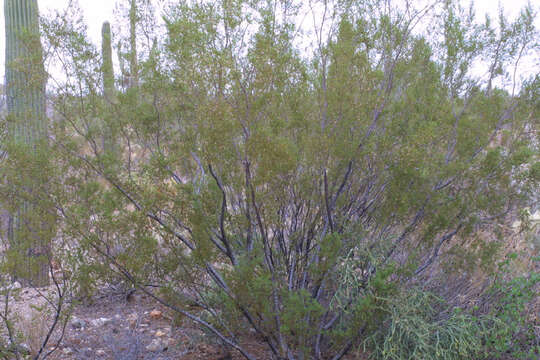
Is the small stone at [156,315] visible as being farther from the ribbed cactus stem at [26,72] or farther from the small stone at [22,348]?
the ribbed cactus stem at [26,72]

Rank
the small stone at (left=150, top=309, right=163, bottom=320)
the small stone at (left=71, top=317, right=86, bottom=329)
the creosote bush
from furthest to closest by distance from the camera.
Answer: the small stone at (left=150, top=309, right=163, bottom=320), the small stone at (left=71, top=317, right=86, bottom=329), the creosote bush

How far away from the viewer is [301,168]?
12.1 ft

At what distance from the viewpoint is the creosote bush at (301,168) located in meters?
3.29

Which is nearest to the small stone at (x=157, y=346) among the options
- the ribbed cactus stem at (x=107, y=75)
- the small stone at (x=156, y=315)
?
the small stone at (x=156, y=315)

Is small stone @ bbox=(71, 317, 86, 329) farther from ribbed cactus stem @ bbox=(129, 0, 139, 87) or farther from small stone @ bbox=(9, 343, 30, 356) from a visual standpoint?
ribbed cactus stem @ bbox=(129, 0, 139, 87)

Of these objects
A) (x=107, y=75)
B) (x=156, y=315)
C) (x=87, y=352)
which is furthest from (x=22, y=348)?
(x=107, y=75)

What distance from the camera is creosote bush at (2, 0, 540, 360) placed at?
329 cm

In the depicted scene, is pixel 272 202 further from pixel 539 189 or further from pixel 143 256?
pixel 539 189

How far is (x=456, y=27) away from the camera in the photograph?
13.8 ft

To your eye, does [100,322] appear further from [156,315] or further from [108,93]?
[108,93]

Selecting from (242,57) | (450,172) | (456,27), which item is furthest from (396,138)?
(242,57)

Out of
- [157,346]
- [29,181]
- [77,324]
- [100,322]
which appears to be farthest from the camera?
[100,322]

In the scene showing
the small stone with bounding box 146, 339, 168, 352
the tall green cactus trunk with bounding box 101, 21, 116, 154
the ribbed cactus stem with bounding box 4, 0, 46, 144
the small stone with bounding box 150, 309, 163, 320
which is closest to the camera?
the ribbed cactus stem with bounding box 4, 0, 46, 144

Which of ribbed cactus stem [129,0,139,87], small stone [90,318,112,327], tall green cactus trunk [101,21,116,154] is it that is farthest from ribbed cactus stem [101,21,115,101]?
small stone [90,318,112,327]
